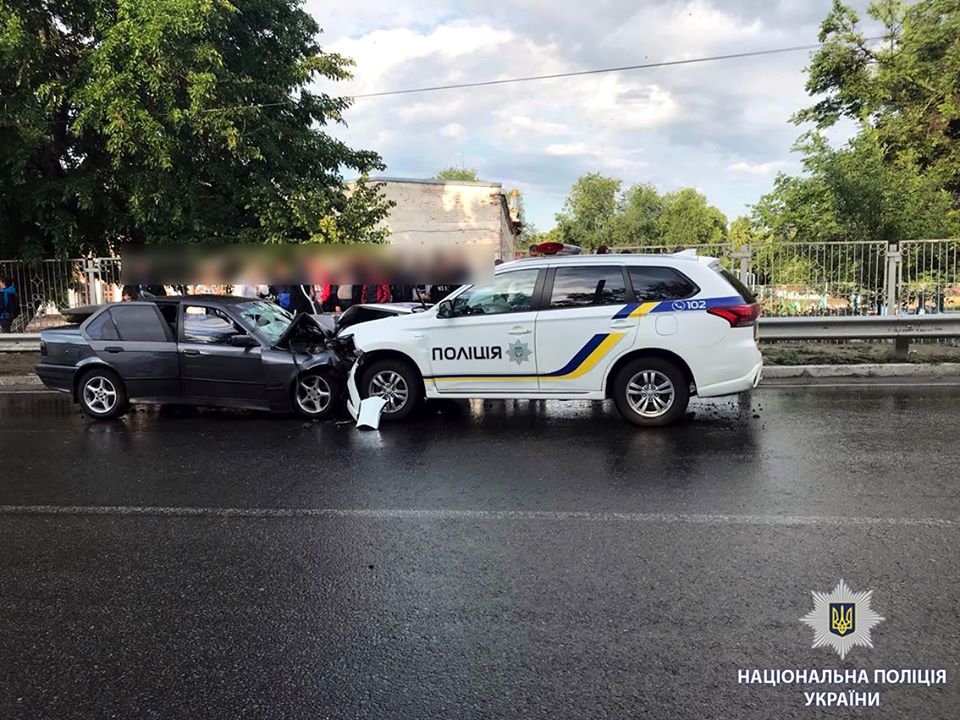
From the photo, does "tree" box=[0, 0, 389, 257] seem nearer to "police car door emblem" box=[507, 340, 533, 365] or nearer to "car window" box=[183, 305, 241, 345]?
"car window" box=[183, 305, 241, 345]

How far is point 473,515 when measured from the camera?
192 inches

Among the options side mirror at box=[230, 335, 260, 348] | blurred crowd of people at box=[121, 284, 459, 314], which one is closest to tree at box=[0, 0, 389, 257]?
blurred crowd of people at box=[121, 284, 459, 314]

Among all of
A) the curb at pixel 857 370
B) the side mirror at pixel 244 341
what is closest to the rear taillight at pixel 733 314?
the curb at pixel 857 370

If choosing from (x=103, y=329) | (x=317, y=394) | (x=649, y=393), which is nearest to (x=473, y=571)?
(x=649, y=393)

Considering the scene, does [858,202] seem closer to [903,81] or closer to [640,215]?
[903,81]

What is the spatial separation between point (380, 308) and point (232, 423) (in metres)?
2.31

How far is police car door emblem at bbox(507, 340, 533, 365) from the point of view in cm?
750

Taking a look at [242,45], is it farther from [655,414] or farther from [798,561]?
[798,561]

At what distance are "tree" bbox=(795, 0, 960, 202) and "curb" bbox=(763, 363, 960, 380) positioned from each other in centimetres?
1697

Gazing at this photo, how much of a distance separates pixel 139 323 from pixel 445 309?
393cm

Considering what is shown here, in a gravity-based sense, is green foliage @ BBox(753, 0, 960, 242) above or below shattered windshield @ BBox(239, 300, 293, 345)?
above

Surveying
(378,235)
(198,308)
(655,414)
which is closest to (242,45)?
(378,235)

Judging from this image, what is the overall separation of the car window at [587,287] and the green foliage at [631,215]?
2496 inches

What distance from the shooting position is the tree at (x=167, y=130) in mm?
12484
